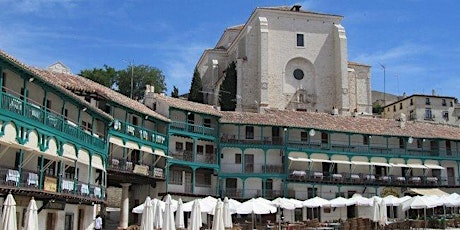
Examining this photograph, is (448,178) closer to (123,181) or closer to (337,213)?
(337,213)

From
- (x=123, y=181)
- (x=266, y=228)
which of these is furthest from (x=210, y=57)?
(x=266, y=228)

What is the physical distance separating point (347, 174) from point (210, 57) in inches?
1450

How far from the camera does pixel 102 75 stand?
77.7 meters

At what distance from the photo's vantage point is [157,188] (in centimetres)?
4634

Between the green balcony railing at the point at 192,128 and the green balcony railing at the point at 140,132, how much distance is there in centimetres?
196

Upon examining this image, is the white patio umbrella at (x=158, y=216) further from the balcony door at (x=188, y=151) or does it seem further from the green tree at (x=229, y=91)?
the green tree at (x=229, y=91)

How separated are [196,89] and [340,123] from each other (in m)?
28.2

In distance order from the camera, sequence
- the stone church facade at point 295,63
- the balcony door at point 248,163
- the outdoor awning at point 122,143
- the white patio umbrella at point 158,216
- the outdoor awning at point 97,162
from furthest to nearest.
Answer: the stone church facade at point 295,63, the balcony door at point 248,163, the outdoor awning at point 122,143, the outdoor awning at point 97,162, the white patio umbrella at point 158,216

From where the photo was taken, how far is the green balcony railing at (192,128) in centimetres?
4750

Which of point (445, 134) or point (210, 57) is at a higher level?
point (210, 57)

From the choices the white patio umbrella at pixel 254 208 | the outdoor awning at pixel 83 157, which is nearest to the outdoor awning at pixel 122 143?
the outdoor awning at pixel 83 157

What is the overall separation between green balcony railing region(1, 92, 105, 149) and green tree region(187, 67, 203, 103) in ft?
143

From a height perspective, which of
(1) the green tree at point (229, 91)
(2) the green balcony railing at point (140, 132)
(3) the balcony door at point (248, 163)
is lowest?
(3) the balcony door at point (248, 163)

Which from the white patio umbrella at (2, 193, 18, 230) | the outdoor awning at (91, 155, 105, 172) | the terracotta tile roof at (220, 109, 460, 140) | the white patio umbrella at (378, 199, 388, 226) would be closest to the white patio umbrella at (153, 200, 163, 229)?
the outdoor awning at (91, 155, 105, 172)
